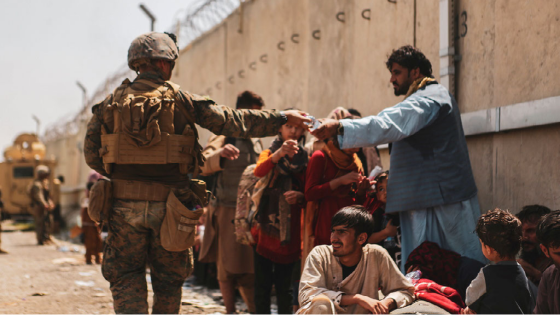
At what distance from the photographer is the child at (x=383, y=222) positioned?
4340 millimetres

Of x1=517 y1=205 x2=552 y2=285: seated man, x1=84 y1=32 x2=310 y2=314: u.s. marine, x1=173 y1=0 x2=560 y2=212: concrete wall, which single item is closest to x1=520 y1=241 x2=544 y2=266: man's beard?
x1=517 y1=205 x2=552 y2=285: seated man

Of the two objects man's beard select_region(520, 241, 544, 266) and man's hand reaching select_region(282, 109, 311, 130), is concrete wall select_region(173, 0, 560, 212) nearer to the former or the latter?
man's beard select_region(520, 241, 544, 266)

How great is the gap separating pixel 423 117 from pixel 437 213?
0.60 meters

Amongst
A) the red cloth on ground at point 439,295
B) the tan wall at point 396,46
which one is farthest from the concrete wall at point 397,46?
the red cloth on ground at point 439,295

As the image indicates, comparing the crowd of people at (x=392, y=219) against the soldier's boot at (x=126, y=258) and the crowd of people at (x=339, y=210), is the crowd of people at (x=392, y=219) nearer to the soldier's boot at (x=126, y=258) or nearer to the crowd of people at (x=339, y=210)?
the crowd of people at (x=339, y=210)

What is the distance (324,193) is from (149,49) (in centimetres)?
153

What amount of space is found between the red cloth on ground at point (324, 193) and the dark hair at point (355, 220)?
2.77 feet

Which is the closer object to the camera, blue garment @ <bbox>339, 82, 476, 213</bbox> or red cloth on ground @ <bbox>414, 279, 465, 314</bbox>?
red cloth on ground @ <bbox>414, 279, 465, 314</bbox>

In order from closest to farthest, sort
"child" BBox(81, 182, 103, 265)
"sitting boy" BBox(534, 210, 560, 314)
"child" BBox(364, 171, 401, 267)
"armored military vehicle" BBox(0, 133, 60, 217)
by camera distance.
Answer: "sitting boy" BBox(534, 210, 560, 314)
"child" BBox(364, 171, 401, 267)
"child" BBox(81, 182, 103, 265)
"armored military vehicle" BBox(0, 133, 60, 217)

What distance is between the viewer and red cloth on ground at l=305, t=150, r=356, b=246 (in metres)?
4.42

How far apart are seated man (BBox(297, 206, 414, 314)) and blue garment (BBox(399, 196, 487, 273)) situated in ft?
1.71

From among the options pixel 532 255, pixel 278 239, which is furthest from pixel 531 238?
pixel 278 239

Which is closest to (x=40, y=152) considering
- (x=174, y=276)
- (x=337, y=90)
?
(x=337, y=90)

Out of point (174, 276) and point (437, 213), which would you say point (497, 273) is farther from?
point (174, 276)
